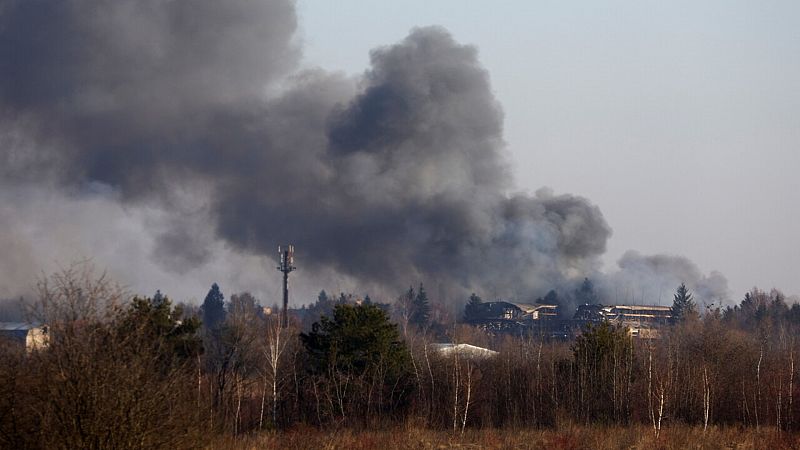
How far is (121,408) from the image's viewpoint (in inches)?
510

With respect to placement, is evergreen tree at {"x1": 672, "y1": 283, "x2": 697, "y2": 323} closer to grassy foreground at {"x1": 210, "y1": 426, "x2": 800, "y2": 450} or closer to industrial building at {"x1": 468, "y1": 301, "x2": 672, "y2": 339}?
industrial building at {"x1": 468, "y1": 301, "x2": 672, "y2": 339}

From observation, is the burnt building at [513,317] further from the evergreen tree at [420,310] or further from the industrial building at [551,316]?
the evergreen tree at [420,310]

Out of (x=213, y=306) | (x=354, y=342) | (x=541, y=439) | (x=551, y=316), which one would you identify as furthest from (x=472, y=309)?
(x=541, y=439)

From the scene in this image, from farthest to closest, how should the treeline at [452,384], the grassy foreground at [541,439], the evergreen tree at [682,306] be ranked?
the evergreen tree at [682,306] → the treeline at [452,384] → the grassy foreground at [541,439]

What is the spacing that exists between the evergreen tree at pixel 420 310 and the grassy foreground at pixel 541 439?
230ft

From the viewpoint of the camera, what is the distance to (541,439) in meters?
26.9

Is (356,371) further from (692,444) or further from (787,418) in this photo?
(787,418)

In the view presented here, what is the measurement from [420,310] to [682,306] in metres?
27.6

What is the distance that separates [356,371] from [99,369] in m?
20.4

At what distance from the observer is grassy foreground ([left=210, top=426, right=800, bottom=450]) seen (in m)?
24.9

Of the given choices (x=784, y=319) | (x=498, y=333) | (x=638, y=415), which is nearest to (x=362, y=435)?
(x=638, y=415)

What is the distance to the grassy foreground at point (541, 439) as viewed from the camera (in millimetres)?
24875

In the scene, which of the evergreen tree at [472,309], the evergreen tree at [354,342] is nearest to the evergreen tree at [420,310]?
the evergreen tree at [472,309]

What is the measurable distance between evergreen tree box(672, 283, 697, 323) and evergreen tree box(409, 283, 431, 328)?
25.6m
